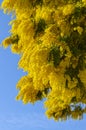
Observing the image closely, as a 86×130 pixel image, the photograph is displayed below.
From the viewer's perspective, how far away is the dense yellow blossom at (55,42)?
16.5 m

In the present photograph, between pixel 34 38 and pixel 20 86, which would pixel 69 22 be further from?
pixel 20 86

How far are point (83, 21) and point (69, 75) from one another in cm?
205

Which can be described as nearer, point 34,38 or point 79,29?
point 79,29

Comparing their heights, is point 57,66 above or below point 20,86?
below

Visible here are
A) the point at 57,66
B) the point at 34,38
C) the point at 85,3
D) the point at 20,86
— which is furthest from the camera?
the point at 20,86

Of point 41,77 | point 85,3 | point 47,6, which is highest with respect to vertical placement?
point 47,6

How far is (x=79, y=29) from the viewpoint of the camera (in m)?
17.7

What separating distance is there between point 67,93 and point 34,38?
265 cm

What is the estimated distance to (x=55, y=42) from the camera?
16875mm

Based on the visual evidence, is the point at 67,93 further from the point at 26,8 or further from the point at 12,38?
the point at 12,38

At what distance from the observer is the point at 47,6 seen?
65.1 ft

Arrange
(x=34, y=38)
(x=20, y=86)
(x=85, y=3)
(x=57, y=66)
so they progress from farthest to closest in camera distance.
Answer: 1. (x=20, y=86)
2. (x=34, y=38)
3. (x=85, y=3)
4. (x=57, y=66)

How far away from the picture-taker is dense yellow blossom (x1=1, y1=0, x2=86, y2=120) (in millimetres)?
16516

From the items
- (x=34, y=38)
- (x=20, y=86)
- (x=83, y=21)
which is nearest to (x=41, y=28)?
(x=34, y=38)
